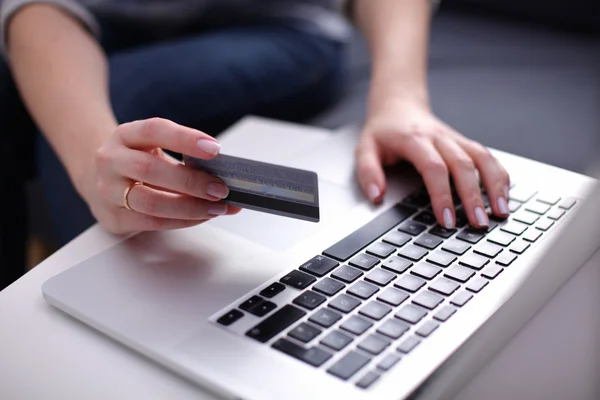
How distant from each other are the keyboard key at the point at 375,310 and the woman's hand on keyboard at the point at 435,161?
133 mm

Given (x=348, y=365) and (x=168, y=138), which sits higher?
(x=168, y=138)

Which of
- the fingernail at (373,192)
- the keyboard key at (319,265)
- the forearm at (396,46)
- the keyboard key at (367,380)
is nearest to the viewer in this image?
the keyboard key at (367,380)

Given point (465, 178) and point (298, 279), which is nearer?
point (298, 279)

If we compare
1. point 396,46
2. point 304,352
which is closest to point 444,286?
point 304,352

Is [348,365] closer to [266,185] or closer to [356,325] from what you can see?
[356,325]

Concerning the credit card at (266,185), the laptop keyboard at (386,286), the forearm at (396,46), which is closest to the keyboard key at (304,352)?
the laptop keyboard at (386,286)

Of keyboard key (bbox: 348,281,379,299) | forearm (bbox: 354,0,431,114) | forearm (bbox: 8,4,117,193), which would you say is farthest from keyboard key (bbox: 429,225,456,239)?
forearm (bbox: 8,4,117,193)

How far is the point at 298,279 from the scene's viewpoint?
47cm

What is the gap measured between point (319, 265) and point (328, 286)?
3cm

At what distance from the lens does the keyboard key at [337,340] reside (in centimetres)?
40

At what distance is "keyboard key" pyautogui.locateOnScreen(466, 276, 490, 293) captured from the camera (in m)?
0.46

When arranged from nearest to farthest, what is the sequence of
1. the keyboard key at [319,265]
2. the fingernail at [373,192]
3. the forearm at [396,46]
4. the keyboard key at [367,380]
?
the keyboard key at [367,380] → the keyboard key at [319,265] → the fingernail at [373,192] → the forearm at [396,46]

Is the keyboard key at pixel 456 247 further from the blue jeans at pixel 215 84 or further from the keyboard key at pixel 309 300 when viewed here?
the blue jeans at pixel 215 84

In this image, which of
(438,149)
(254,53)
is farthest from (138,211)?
(254,53)
